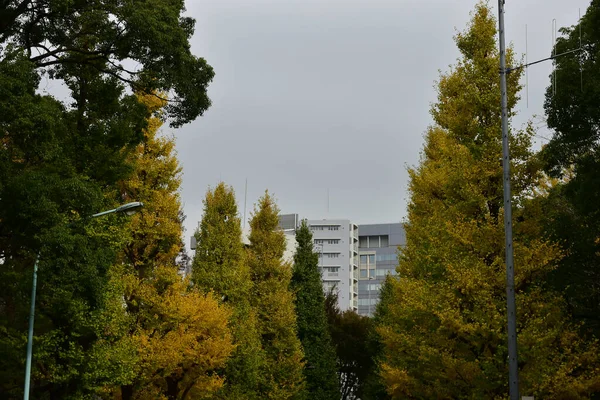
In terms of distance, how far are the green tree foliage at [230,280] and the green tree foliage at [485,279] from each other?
42.0 feet

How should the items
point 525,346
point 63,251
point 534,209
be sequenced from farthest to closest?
1. point 534,209
2. point 525,346
3. point 63,251

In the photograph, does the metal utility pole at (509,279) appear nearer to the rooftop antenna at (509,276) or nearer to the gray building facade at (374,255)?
the rooftop antenna at (509,276)

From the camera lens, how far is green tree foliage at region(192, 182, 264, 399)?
118 feet

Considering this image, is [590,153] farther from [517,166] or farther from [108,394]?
[108,394]

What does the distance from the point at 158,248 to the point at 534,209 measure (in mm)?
12663

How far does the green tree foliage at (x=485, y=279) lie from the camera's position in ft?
63.9

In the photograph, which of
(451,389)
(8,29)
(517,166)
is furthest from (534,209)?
(8,29)

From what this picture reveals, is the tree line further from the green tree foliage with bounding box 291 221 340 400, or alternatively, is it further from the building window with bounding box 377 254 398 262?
the building window with bounding box 377 254 398 262

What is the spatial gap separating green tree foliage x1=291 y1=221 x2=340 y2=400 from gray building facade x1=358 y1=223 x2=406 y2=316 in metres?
83.6

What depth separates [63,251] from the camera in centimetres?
1738

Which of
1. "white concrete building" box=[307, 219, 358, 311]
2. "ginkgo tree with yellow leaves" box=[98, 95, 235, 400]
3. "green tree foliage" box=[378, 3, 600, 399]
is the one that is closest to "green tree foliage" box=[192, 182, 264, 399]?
"ginkgo tree with yellow leaves" box=[98, 95, 235, 400]

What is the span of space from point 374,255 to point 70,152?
4701 inches

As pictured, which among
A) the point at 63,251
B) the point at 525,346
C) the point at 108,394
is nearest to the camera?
the point at 63,251

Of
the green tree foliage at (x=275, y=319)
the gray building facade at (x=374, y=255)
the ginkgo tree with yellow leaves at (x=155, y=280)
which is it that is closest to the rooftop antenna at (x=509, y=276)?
the ginkgo tree with yellow leaves at (x=155, y=280)
